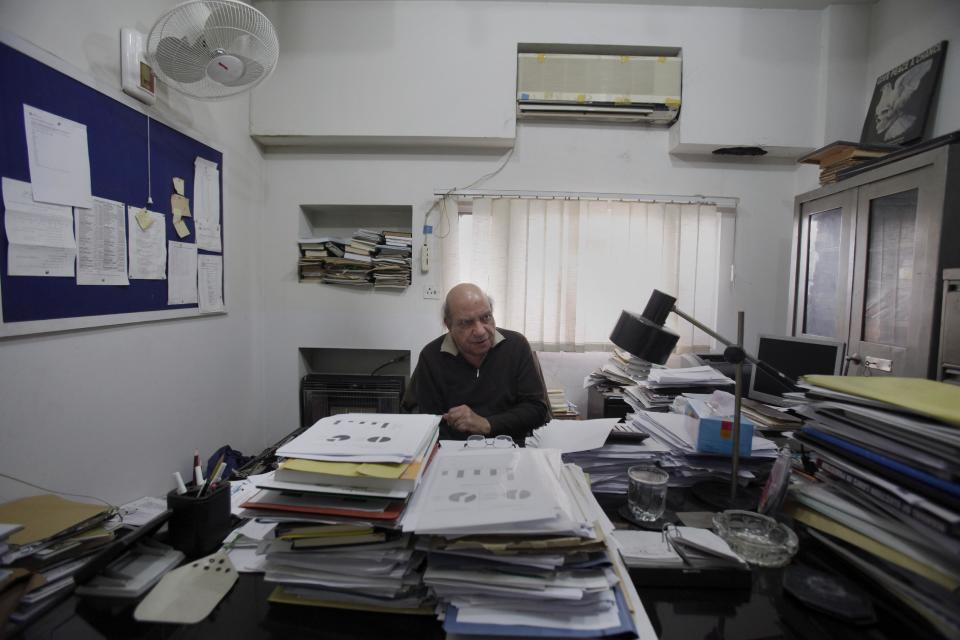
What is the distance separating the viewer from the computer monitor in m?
1.72

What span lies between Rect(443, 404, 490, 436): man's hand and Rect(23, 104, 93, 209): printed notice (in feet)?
5.18

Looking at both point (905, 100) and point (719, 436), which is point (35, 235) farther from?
point (905, 100)

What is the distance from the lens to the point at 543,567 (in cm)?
51

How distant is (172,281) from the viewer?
1.87 metres

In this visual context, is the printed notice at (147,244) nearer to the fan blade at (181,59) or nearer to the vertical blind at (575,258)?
the fan blade at (181,59)

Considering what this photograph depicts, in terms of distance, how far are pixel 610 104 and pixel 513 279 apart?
128 centimetres

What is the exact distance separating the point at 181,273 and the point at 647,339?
2.17m

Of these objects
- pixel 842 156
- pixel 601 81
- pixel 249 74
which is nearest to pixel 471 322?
pixel 249 74

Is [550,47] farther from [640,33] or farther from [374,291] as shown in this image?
[374,291]

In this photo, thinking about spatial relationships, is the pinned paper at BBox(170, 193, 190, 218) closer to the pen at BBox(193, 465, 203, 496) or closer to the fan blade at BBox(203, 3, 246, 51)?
the fan blade at BBox(203, 3, 246, 51)

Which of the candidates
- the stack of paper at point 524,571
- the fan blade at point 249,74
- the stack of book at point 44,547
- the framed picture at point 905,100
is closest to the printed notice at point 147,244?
the fan blade at point 249,74

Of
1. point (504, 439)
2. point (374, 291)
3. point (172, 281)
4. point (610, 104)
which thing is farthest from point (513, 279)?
point (172, 281)

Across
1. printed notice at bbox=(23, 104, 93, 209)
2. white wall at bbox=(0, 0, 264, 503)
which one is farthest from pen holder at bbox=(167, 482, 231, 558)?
printed notice at bbox=(23, 104, 93, 209)

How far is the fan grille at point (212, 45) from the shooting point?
1482 mm
